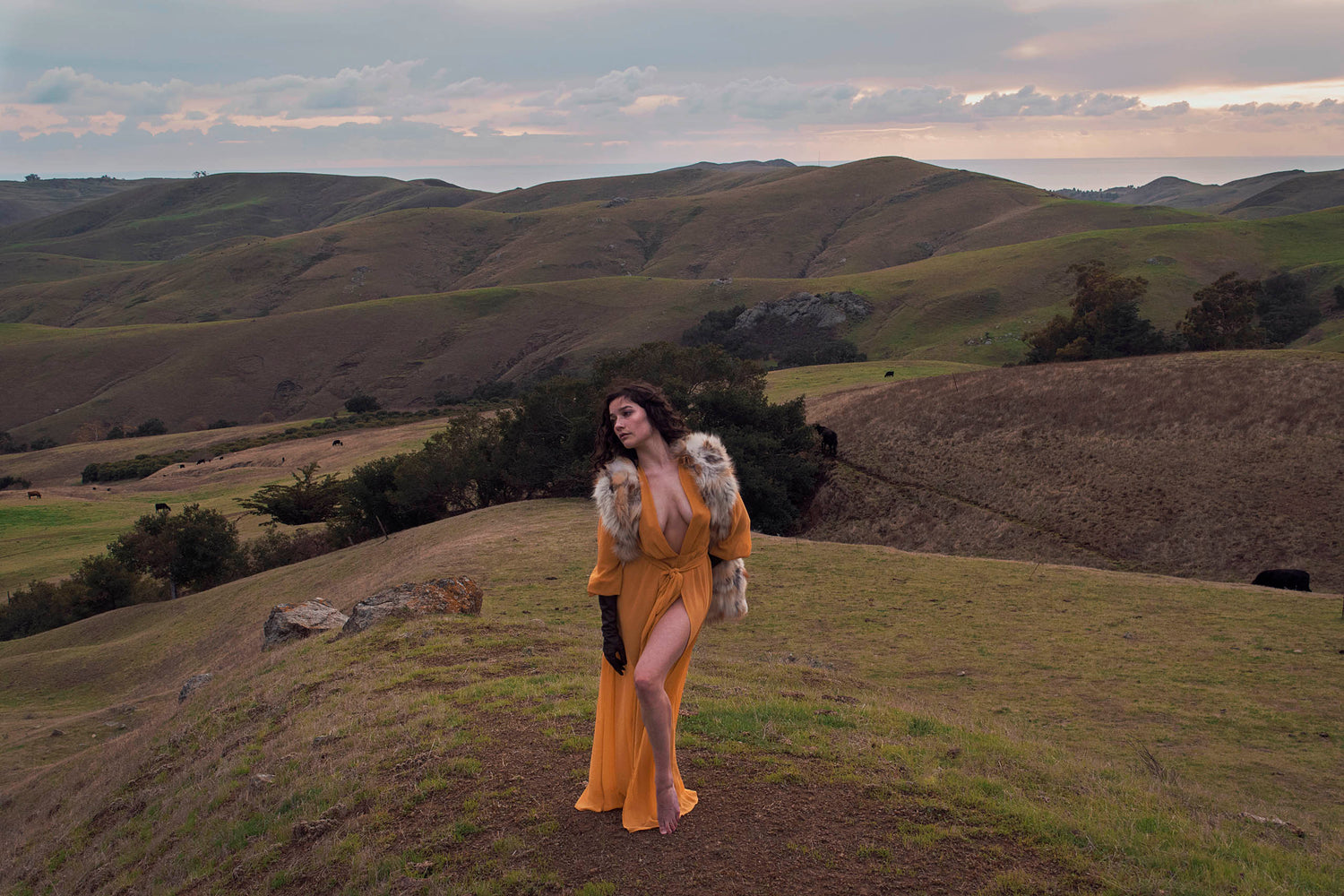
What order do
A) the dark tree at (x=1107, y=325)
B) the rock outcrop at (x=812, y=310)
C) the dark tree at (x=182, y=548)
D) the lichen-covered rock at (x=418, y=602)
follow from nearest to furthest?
the lichen-covered rock at (x=418, y=602) → the dark tree at (x=182, y=548) → the dark tree at (x=1107, y=325) → the rock outcrop at (x=812, y=310)

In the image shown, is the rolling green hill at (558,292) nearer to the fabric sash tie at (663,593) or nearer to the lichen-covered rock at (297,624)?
the lichen-covered rock at (297,624)

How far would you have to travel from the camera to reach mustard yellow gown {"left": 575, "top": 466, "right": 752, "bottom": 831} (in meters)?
5.36

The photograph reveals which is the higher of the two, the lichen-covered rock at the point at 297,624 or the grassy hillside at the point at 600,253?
the grassy hillside at the point at 600,253

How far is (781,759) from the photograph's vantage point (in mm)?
6730

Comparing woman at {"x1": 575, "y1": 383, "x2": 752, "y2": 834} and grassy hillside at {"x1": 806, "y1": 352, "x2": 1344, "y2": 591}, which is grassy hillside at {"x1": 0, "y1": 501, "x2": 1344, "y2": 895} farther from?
grassy hillside at {"x1": 806, "y1": 352, "x2": 1344, "y2": 591}

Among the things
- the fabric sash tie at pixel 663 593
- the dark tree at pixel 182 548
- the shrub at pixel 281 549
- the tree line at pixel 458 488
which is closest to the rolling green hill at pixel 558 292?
the tree line at pixel 458 488

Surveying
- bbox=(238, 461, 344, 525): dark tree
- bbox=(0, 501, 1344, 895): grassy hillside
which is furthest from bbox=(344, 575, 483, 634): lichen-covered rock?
bbox=(238, 461, 344, 525): dark tree

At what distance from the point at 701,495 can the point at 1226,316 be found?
187 ft

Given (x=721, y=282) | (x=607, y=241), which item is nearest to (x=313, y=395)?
(x=721, y=282)

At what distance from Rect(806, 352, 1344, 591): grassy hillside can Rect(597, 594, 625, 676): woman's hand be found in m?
24.8

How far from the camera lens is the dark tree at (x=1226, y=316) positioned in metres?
50.6

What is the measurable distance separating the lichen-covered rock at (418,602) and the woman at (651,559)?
324 inches

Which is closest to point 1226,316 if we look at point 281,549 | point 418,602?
point 418,602

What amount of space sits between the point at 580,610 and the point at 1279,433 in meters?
26.2
